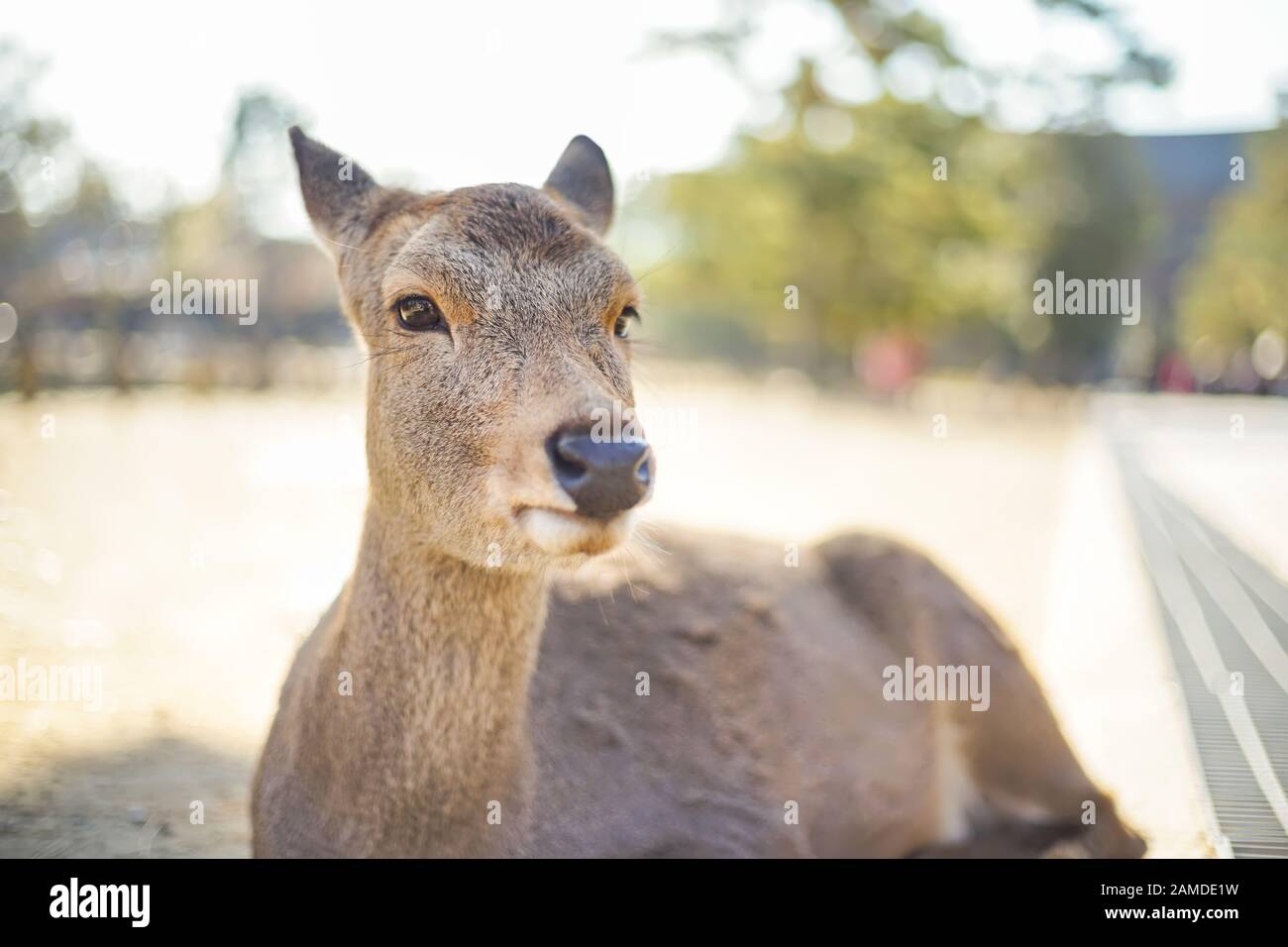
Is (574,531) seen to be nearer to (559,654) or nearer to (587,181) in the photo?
(559,654)

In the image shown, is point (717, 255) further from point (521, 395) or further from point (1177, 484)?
point (521, 395)

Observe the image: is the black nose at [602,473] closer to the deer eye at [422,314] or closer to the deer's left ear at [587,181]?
the deer eye at [422,314]

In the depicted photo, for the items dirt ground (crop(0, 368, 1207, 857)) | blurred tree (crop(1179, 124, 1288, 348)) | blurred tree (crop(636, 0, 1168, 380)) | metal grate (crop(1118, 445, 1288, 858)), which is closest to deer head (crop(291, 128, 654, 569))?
dirt ground (crop(0, 368, 1207, 857))

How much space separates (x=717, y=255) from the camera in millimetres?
43938

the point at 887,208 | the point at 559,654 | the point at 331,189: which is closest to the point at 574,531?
the point at 559,654

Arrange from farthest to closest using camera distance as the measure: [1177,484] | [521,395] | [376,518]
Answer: [1177,484]
[376,518]
[521,395]

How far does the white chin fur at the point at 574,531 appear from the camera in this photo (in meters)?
3.25

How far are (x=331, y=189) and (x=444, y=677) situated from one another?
203 centimetres

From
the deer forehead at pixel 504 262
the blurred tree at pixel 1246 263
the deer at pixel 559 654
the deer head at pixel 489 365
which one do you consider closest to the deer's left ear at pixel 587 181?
the deer at pixel 559 654

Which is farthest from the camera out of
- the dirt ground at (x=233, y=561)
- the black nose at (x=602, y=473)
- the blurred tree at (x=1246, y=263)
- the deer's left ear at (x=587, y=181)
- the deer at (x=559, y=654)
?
the blurred tree at (x=1246, y=263)

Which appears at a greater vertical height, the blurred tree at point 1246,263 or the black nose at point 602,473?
the blurred tree at point 1246,263

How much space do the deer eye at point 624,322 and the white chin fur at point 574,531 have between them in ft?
3.53

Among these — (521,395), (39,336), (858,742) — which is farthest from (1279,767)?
(39,336)
